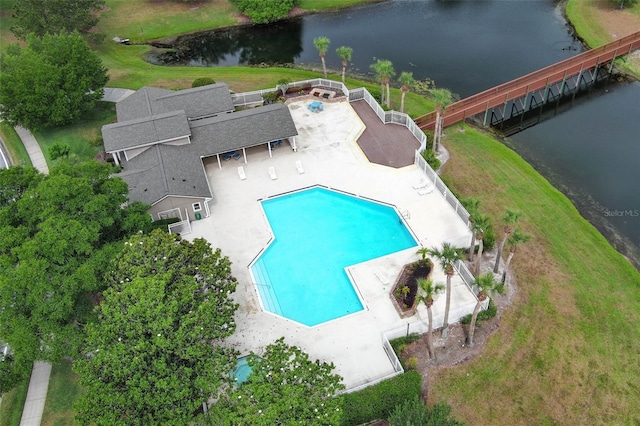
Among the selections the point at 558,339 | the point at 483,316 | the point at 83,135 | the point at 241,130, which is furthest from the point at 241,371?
the point at 83,135

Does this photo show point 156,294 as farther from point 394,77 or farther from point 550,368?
point 394,77

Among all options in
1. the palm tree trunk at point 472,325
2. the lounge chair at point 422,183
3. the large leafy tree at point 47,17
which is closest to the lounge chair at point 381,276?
the palm tree trunk at point 472,325

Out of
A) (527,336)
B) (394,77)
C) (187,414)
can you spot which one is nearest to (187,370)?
(187,414)

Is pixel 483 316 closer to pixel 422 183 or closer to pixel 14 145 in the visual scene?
pixel 422 183

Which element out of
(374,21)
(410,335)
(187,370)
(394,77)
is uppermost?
(374,21)

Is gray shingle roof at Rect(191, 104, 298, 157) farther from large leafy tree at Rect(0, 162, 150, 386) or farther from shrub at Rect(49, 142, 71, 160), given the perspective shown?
large leafy tree at Rect(0, 162, 150, 386)

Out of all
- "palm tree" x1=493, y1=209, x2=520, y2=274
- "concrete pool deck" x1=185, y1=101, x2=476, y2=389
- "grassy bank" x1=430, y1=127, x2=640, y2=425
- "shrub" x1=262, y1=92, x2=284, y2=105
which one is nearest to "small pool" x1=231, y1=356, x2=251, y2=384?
"concrete pool deck" x1=185, y1=101, x2=476, y2=389

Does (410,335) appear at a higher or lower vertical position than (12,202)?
lower

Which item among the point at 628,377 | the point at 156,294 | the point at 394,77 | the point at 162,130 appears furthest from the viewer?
the point at 394,77
